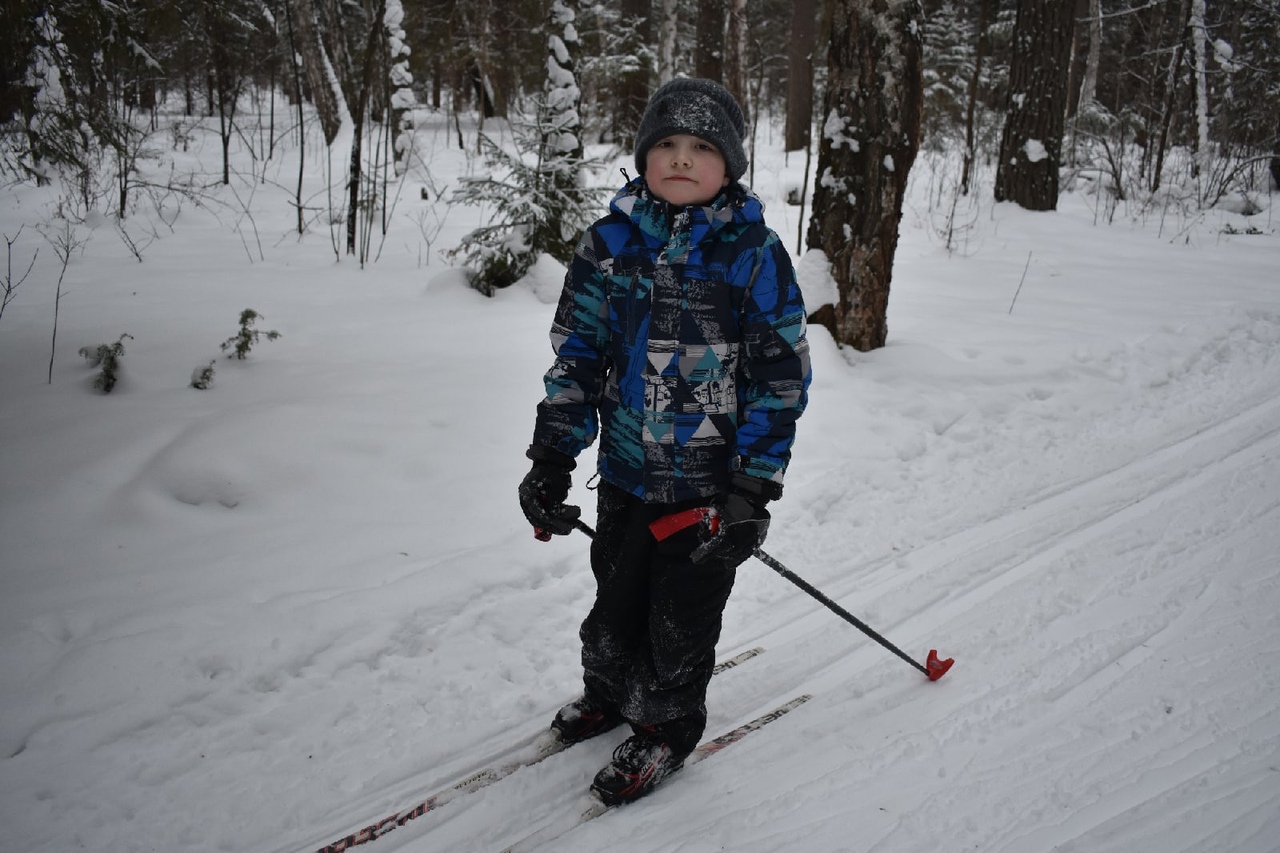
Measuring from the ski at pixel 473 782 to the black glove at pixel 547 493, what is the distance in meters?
0.73

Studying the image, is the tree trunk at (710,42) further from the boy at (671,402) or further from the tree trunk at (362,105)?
the boy at (671,402)

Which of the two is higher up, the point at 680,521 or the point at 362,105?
the point at 362,105

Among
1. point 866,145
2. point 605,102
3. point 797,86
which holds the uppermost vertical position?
point 797,86

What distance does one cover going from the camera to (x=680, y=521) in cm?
199

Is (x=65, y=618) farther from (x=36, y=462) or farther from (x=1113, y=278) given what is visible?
(x=1113, y=278)

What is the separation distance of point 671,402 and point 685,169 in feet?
2.06

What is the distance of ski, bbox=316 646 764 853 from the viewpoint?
2.02 meters

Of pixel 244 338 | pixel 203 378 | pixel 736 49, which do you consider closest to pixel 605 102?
pixel 736 49

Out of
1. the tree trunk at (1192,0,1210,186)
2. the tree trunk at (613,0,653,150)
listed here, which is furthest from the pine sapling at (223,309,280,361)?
the tree trunk at (1192,0,1210,186)

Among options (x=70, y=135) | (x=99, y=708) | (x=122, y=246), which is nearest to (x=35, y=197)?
(x=122, y=246)

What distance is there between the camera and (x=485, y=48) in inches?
610

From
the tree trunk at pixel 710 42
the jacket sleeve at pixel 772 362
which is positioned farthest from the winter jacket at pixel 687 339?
the tree trunk at pixel 710 42

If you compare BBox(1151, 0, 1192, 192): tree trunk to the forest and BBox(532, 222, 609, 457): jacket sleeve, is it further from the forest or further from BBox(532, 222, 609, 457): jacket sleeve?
BBox(532, 222, 609, 457): jacket sleeve

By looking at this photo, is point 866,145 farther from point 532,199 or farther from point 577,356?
point 577,356
